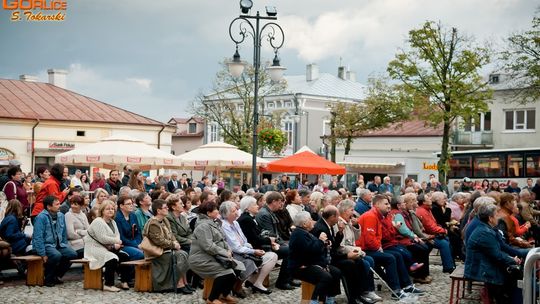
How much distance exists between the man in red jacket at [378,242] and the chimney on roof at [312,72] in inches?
2318

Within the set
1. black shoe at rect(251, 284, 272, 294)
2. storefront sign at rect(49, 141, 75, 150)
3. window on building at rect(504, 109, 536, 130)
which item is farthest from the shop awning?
black shoe at rect(251, 284, 272, 294)

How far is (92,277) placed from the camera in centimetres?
1182

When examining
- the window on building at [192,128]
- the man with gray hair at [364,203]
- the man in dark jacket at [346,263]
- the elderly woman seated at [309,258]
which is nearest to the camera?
the elderly woman seated at [309,258]

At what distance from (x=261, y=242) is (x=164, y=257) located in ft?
5.54

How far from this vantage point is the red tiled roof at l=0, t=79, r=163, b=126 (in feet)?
149

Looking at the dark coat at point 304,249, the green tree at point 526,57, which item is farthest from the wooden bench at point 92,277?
the green tree at point 526,57

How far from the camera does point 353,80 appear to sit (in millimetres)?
74500

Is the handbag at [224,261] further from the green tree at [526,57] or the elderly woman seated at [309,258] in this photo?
the green tree at [526,57]

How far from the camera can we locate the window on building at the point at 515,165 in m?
34.2

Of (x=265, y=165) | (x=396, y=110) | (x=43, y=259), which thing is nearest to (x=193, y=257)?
(x=43, y=259)

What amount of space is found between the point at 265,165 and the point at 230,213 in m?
12.3

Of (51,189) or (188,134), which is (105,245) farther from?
(188,134)

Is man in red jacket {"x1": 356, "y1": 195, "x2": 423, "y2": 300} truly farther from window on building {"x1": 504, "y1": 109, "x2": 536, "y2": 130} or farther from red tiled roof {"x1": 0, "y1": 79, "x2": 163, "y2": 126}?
window on building {"x1": 504, "y1": 109, "x2": 536, "y2": 130}

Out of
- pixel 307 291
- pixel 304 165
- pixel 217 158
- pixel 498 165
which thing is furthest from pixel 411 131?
pixel 307 291
